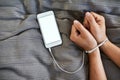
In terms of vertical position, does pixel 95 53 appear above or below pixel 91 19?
below

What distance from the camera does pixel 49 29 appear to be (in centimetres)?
88

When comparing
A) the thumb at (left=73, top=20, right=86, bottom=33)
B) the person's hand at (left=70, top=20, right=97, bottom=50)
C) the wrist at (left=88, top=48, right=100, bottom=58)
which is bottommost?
the wrist at (left=88, top=48, right=100, bottom=58)

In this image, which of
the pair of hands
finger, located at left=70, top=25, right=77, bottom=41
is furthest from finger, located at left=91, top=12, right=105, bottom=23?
finger, located at left=70, top=25, right=77, bottom=41

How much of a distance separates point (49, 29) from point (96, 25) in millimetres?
195

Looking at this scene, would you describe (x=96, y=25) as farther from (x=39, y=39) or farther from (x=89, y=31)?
(x=39, y=39)

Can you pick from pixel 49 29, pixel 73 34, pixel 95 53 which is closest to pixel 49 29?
pixel 49 29

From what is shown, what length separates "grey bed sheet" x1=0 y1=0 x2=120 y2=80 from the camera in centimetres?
81

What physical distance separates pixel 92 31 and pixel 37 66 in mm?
269

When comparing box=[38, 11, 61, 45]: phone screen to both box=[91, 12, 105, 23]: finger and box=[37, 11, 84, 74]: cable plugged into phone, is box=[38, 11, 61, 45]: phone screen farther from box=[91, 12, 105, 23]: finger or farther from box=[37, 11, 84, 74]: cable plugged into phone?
box=[91, 12, 105, 23]: finger

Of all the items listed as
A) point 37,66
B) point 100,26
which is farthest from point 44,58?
point 100,26

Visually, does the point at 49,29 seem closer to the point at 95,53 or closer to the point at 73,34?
the point at 73,34

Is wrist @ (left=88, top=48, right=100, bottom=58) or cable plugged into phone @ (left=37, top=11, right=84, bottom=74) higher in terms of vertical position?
cable plugged into phone @ (left=37, top=11, right=84, bottom=74)

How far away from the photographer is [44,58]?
839 millimetres

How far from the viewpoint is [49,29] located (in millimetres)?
882
